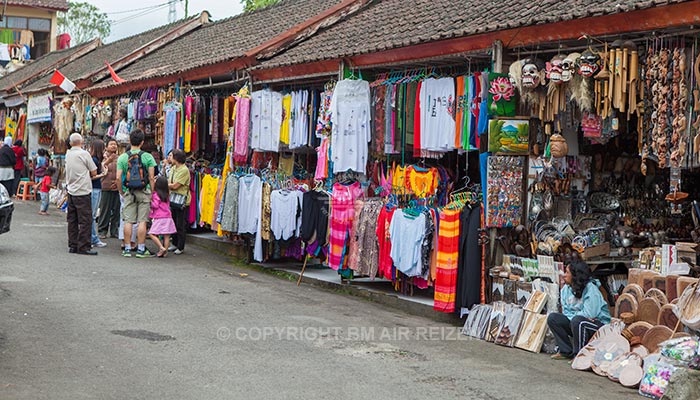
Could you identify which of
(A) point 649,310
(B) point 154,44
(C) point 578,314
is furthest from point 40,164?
(A) point 649,310

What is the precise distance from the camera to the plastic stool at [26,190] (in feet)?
81.6

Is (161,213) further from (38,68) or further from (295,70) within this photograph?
(38,68)

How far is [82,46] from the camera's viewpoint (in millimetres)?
31828

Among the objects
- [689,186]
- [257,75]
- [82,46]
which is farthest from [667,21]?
[82,46]

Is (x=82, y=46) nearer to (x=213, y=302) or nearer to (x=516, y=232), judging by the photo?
(x=213, y=302)

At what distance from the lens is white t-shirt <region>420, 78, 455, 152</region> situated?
10211mm

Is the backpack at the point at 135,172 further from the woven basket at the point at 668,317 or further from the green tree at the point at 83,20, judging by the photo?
the green tree at the point at 83,20

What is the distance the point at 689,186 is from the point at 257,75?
701 centimetres

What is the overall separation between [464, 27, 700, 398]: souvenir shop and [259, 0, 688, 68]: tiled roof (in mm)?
410

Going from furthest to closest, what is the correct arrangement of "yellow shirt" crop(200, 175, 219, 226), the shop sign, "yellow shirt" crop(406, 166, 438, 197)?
the shop sign < "yellow shirt" crop(200, 175, 219, 226) < "yellow shirt" crop(406, 166, 438, 197)

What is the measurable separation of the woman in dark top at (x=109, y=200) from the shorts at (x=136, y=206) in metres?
1.23

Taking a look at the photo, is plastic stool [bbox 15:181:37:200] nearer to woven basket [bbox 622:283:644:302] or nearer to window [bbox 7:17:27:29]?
window [bbox 7:17:27:29]

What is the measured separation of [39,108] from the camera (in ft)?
85.0

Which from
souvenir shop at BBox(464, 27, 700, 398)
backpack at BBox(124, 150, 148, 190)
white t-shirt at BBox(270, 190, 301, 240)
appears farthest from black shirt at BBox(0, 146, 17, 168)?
souvenir shop at BBox(464, 27, 700, 398)
